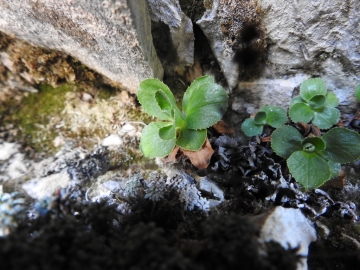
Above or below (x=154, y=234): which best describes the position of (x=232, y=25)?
above

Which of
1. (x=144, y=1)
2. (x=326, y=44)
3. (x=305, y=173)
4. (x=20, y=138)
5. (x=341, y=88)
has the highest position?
(x=144, y=1)

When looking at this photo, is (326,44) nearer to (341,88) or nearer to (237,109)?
(341,88)

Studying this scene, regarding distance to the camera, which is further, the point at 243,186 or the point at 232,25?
the point at 232,25

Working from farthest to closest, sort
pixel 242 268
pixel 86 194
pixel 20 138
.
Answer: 1. pixel 20 138
2. pixel 86 194
3. pixel 242 268

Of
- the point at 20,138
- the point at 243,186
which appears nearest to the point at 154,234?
the point at 243,186

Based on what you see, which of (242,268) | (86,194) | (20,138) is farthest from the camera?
(20,138)

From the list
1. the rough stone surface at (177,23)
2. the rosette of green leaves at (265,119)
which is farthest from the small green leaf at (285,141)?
the rough stone surface at (177,23)

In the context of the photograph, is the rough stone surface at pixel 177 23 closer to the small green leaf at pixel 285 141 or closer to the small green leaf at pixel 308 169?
the small green leaf at pixel 285 141
